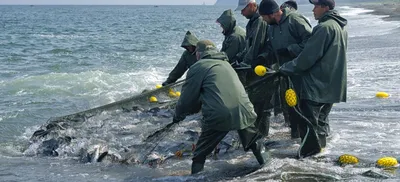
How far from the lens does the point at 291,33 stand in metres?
7.45

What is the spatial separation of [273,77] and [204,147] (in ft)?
5.55

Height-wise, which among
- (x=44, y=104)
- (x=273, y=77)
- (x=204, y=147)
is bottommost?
(x=44, y=104)

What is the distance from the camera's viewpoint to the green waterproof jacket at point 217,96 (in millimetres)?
5859

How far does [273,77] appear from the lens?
24.1 feet

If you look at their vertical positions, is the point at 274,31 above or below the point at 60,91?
above

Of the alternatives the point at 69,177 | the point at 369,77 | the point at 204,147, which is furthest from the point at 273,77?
the point at 369,77

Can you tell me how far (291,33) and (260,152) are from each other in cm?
191

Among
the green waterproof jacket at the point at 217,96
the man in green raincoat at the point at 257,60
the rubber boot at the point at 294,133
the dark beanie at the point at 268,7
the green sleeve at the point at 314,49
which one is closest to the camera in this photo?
the green waterproof jacket at the point at 217,96

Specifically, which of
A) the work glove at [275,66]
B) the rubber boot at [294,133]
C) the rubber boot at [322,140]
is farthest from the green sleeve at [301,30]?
the rubber boot at [294,133]

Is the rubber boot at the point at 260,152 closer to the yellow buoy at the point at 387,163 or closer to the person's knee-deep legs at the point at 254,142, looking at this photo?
the person's knee-deep legs at the point at 254,142

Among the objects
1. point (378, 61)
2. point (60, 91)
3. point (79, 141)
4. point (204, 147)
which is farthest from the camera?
point (378, 61)

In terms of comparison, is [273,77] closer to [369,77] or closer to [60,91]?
[369,77]

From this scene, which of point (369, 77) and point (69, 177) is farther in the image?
point (369, 77)

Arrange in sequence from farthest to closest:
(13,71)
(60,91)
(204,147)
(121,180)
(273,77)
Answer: (13,71)
(60,91)
(273,77)
(121,180)
(204,147)
